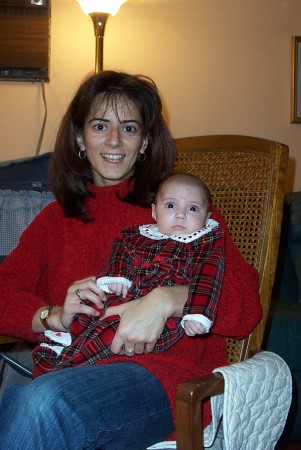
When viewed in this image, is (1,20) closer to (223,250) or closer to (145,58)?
(145,58)

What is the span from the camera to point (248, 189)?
1563 mm

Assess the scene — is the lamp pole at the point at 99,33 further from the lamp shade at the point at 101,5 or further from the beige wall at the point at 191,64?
the beige wall at the point at 191,64

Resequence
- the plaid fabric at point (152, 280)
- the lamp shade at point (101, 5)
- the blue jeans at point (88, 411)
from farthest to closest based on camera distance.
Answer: the lamp shade at point (101, 5), the plaid fabric at point (152, 280), the blue jeans at point (88, 411)

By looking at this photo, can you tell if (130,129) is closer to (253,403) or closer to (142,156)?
(142,156)

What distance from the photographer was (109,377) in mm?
1163

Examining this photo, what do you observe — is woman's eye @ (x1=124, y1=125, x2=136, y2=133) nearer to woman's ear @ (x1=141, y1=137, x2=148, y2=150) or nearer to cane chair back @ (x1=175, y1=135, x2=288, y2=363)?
woman's ear @ (x1=141, y1=137, x2=148, y2=150)

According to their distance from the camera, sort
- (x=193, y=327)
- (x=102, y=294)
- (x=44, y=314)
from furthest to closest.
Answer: (x=44, y=314) < (x=102, y=294) < (x=193, y=327)

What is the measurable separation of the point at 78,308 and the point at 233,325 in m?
0.30

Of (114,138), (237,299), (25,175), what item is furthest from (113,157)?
(25,175)

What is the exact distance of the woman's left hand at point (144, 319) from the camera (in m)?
1.21

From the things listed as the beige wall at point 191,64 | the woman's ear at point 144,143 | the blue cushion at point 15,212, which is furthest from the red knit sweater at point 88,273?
the beige wall at point 191,64

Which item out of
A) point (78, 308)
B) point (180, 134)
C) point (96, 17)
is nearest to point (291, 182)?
point (180, 134)

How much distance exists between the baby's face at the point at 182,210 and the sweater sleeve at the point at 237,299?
78 millimetres

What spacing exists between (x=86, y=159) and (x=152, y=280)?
1.44 ft
